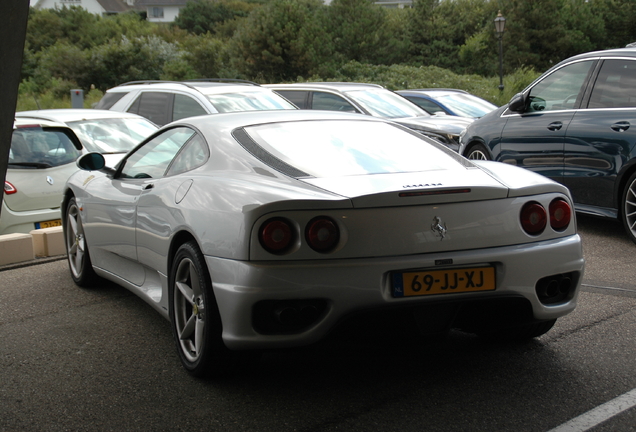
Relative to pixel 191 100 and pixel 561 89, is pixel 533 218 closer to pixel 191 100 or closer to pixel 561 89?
pixel 561 89

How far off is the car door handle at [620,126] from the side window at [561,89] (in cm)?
65

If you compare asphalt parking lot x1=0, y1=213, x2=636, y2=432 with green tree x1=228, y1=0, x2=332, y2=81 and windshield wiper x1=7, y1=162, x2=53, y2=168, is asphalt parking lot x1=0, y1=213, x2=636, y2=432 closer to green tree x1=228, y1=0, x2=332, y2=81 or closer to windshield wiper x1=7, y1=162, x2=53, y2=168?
windshield wiper x1=7, y1=162, x2=53, y2=168

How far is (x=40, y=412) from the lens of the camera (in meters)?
3.45

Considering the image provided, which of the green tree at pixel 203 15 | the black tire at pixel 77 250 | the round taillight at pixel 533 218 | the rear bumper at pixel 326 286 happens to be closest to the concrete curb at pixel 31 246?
the black tire at pixel 77 250

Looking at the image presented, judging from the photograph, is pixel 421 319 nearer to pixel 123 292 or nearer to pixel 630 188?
pixel 123 292

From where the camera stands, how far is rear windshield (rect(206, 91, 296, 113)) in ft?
34.9

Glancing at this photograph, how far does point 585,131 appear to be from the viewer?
23.9ft

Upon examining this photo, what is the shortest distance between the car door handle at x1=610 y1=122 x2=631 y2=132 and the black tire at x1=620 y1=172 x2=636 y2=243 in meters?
0.43

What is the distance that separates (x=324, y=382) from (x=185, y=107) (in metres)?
7.90

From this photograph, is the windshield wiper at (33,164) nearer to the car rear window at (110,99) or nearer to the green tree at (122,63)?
the car rear window at (110,99)

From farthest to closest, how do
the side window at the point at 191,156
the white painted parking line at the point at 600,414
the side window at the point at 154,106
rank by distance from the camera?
1. the side window at the point at 154,106
2. the side window at the point at 191,156
3. the white painted parking line at the point at 600,414

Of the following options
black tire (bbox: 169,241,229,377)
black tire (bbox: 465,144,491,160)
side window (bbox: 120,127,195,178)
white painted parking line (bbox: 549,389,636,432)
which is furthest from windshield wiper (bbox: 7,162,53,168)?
white painted parking line (bbox: 549,389,636,432)

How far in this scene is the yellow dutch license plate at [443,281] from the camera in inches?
131

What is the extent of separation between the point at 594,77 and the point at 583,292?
2.94 m
